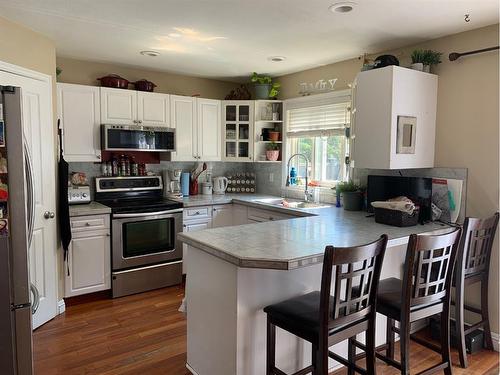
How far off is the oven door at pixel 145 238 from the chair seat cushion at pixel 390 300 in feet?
7.83

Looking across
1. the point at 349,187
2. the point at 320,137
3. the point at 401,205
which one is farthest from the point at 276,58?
the point at 401,205

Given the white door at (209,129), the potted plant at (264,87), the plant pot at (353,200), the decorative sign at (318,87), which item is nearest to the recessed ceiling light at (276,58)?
the decorative sign at (318,87)

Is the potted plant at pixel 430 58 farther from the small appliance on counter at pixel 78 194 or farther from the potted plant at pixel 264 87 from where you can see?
the small appliance on counter at pixel 78 194

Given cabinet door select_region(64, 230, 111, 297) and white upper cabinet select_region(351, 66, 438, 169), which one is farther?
cabinet door select_region(64, 230, 111, 297)

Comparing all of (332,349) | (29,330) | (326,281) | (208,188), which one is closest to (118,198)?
(208,188)

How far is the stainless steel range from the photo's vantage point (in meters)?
3.78

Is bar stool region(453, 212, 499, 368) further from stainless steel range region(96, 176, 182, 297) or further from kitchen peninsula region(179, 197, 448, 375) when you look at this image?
stainless steel range region(96, 176, 182, 297)

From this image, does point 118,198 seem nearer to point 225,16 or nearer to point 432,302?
point 225,16

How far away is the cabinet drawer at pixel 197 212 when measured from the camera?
4.24 m

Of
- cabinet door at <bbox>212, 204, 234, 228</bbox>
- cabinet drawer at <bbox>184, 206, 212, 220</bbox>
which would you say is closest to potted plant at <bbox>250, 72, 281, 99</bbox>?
cabinet door at <bbox>212, 204, 234, 228</bbox>

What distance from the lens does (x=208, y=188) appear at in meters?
4.91

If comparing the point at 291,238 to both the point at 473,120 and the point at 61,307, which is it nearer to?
the point at 473,120

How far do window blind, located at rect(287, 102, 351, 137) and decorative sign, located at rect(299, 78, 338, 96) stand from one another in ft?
0.55

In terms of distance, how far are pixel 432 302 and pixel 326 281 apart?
0.90m
